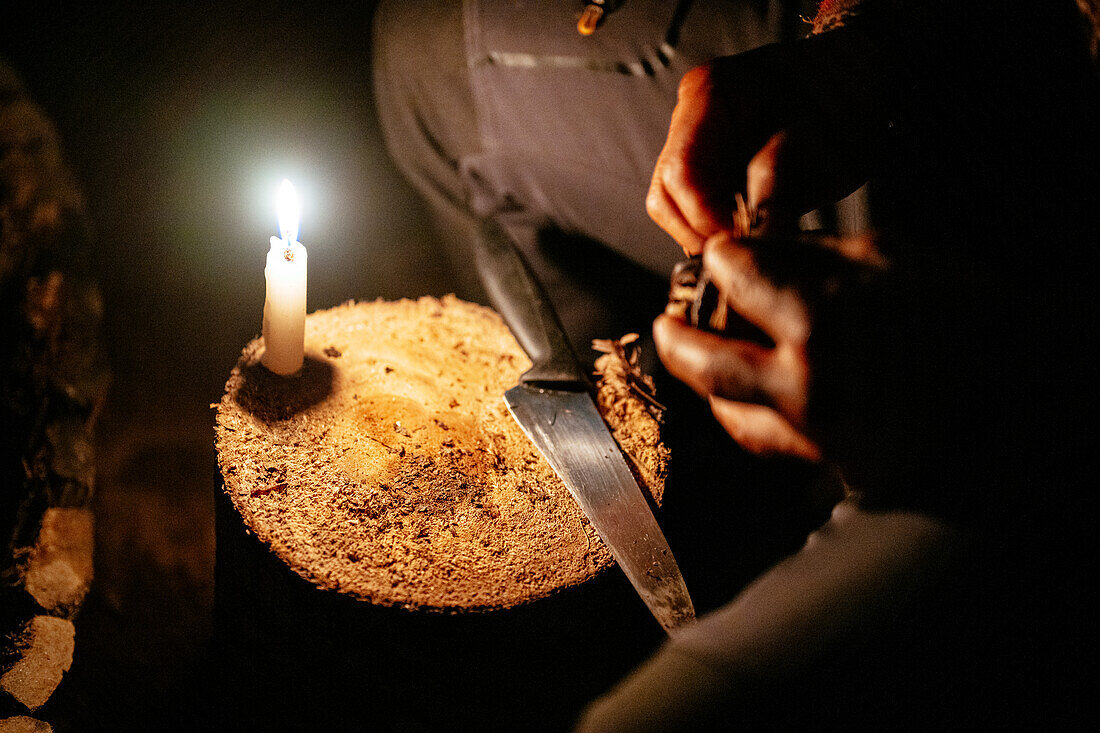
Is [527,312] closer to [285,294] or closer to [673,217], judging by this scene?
[673,217]

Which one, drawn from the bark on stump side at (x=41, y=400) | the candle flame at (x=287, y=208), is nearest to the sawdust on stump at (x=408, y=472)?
the candle flame at (x=287, y=208)

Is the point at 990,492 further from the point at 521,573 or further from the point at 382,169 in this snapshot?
the point at 382,169

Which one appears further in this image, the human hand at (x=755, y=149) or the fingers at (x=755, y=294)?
the human hand at (x=755, y=149)

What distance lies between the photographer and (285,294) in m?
1.23

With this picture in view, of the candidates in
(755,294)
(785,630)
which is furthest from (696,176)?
(785,630)

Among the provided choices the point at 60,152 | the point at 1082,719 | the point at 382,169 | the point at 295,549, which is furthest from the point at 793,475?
Result: the point at 60,152

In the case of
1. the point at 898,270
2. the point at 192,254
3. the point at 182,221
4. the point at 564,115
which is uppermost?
the point at 564,115

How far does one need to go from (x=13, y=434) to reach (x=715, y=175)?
Answer: 2.05 metres

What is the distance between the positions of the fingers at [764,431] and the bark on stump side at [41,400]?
5.88ft

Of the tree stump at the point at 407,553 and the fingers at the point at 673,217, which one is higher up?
the fingers at the point at 673,217

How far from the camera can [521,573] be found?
3.79ft

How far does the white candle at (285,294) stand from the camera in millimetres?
1217

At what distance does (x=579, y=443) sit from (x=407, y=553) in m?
0.43

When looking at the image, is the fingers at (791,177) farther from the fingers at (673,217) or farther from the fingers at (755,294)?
the fingers at (755,294)
